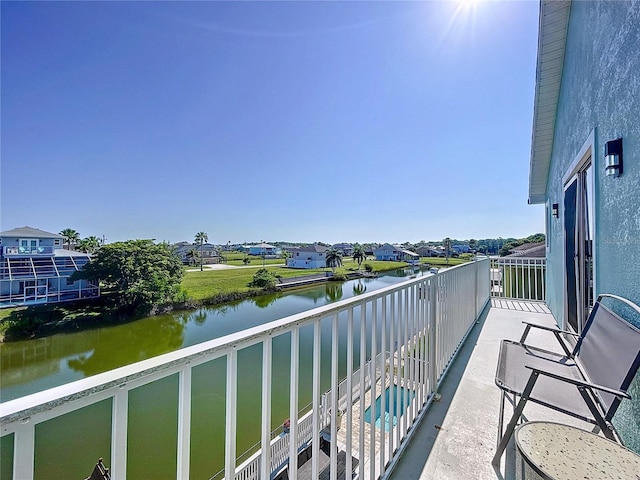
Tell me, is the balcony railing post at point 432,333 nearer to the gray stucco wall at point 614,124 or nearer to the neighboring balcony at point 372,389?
the neighboring balcony at point 372,389

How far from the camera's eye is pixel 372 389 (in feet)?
5.64

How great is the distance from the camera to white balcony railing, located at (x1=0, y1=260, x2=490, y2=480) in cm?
71

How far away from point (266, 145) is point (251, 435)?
12141 mm

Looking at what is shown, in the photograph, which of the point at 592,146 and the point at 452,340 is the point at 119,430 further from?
the point at 592,146

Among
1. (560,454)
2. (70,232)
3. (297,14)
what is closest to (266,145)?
(297,14)

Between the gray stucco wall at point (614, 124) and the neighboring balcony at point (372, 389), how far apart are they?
3.33ft

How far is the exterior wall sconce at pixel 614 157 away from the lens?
6.16 feet

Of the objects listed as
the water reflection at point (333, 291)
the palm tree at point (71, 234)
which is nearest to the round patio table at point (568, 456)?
the water reflection at point (333, 291)

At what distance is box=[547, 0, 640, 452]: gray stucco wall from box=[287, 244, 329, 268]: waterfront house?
3583 centimetres

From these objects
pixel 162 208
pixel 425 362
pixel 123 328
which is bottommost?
pixel 123 328

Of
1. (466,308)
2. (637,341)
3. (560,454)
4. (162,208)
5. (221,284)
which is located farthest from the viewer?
(162,208)

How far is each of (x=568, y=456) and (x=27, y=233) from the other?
87.5ft

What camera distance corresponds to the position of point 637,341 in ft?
4.83

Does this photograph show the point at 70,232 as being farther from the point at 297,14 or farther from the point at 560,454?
the point at 560,454
